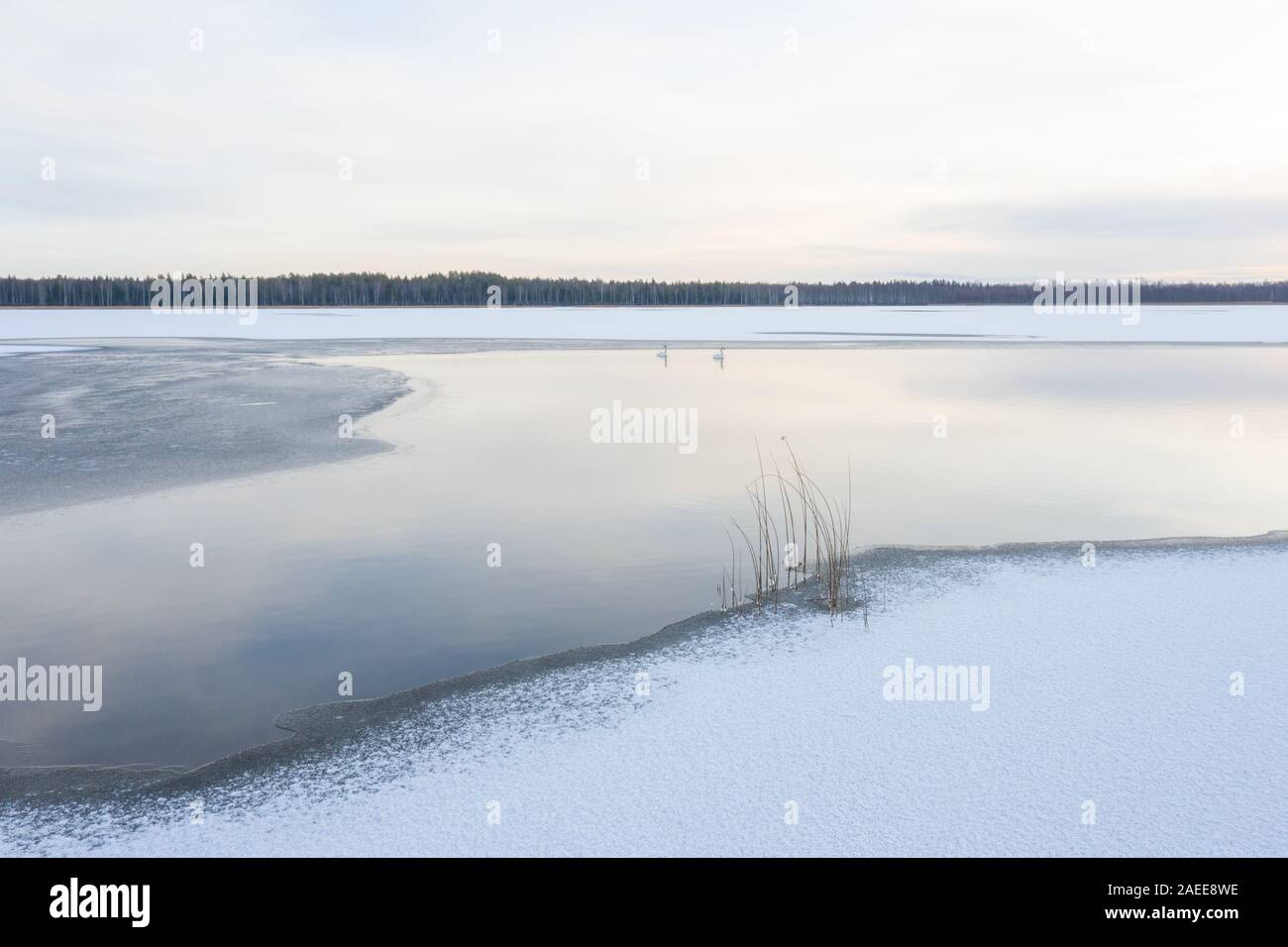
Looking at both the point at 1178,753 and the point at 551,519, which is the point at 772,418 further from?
the point at 1178,753

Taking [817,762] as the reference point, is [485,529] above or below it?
above

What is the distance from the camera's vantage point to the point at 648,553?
7246 mm

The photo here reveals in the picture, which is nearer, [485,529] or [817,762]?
[817,762]

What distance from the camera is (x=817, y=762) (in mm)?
3900

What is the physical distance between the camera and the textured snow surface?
3.35m

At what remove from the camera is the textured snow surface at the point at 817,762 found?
3.35 meters

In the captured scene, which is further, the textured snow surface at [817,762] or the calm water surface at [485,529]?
the calm water surface at [485,529]

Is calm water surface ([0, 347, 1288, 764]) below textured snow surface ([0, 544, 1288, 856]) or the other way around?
the other way around

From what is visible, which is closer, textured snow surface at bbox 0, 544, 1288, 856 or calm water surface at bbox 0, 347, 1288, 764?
textured snow surface at bbox 0, 544, 1288, 856

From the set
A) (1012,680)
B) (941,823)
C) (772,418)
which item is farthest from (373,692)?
(772,418)

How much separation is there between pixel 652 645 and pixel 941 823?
84.8 inches

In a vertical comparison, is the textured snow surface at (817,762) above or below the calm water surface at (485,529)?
below

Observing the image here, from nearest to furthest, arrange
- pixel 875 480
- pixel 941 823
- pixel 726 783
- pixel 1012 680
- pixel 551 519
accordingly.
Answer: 1. pixel 941 823
2. pixel 726 783
3. pixel 1012 680
4. pixel 551 519
5. pixel 875 480
